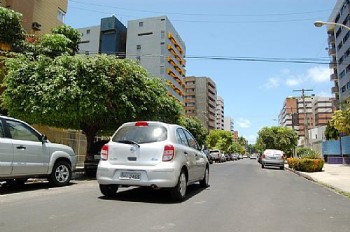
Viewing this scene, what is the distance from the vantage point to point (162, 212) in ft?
23.3

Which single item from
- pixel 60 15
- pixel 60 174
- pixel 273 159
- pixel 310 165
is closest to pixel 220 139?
pixel 273 159

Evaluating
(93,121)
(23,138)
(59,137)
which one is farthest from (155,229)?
(59,137)

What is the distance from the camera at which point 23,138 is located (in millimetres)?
9898

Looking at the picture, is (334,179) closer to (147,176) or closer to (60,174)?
(147,176)

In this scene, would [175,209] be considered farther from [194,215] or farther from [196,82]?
[196,82]

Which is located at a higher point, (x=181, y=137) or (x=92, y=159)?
(x=181, y=137)

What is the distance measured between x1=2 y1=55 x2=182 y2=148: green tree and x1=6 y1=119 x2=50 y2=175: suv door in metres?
4.47

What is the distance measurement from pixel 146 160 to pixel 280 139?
5933 centimetres

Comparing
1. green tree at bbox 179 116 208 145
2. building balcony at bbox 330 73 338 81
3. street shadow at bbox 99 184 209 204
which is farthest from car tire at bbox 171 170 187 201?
building balcony at bbox 330 73 338 81

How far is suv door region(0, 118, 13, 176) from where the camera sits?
9032 mm

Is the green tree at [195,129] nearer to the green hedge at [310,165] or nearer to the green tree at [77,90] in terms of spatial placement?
the green hedge at [310,165]

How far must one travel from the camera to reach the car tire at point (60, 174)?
10.8m

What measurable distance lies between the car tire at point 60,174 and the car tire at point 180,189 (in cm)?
422

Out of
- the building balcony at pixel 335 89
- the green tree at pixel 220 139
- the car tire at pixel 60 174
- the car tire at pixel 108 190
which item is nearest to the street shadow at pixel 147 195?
the car tire at pixel 108 190
